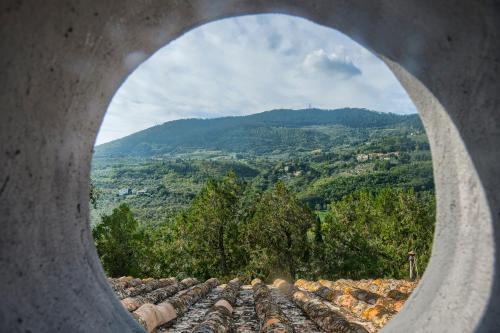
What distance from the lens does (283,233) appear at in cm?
3453

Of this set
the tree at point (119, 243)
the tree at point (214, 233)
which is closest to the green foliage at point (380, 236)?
the tree at point (214, 233)

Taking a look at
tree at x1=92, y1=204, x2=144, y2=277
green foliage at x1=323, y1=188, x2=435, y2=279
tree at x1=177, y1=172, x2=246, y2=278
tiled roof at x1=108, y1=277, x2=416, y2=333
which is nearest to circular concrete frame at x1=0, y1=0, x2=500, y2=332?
tiled roof at x1=108, y1=277, x2=416, y2=333

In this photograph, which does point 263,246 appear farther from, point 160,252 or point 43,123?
point 43,123

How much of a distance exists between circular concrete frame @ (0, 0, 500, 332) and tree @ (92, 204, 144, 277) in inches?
1247

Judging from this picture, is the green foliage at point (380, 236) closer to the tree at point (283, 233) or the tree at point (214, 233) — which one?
the tree at point (283, 233)

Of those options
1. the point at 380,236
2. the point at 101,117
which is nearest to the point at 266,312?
the point at 101,117

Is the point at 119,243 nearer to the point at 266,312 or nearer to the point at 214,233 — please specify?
the point at 214,233

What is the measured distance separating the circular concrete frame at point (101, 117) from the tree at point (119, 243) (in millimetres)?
31665

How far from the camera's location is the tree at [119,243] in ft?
104

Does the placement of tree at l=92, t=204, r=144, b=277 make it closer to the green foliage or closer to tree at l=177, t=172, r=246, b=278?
tree at l=177, t=172, r=246, b=278

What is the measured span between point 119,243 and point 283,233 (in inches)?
546

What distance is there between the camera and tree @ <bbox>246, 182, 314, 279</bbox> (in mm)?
34281

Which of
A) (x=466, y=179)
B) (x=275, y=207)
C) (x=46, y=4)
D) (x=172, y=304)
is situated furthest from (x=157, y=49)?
(x=275, y=207)

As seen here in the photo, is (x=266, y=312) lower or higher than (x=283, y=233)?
higher
